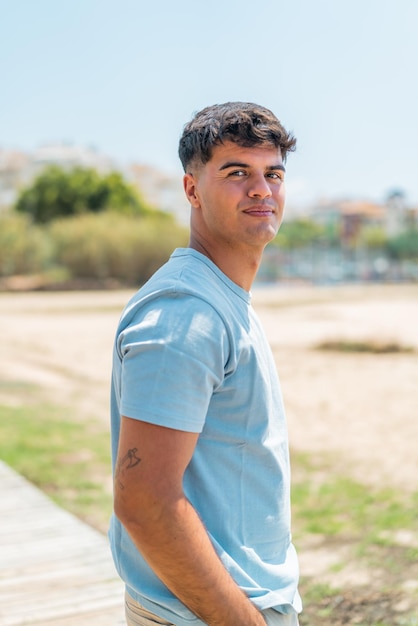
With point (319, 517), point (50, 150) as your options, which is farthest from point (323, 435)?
point (50, 150)

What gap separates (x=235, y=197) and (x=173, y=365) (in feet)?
1.32

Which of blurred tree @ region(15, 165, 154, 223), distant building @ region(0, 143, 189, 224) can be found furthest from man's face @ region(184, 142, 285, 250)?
distant building @ region(0, 143, 189, 224)

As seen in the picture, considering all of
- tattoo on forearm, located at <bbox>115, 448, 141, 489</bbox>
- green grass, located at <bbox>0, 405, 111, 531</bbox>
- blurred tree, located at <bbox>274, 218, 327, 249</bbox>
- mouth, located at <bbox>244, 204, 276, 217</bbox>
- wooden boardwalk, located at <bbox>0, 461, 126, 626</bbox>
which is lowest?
blurred tree, located at <bbox>274, 218, 327, 249</bbox>

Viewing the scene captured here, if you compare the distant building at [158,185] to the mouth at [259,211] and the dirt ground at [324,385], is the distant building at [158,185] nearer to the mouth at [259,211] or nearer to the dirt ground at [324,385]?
the dirt ground at [324,385]

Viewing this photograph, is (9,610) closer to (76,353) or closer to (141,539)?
(141,539)

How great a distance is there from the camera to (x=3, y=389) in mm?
11531

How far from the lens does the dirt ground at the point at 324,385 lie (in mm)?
4801

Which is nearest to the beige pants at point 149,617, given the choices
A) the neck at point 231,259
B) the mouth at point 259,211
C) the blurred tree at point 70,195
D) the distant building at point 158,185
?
the neck at point 231,259

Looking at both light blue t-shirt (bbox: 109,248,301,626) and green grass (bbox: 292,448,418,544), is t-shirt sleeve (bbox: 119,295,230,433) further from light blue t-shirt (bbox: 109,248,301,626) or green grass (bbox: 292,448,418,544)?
green grass (bbox: 292,448,418,544)

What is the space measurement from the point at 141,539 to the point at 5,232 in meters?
43.7

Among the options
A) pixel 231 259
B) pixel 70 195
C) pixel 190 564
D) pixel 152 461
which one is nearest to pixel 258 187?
pixel 231 259

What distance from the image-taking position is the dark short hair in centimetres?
145

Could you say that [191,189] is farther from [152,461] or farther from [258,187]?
[152,461]

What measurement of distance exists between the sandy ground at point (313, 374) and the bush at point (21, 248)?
15.0m
